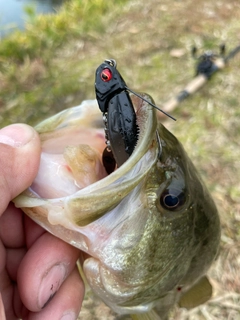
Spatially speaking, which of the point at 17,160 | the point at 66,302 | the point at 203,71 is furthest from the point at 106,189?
the point at 203,71

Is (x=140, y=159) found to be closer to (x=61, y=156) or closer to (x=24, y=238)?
(x=61, y=156)

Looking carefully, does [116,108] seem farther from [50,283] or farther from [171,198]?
[50,283]

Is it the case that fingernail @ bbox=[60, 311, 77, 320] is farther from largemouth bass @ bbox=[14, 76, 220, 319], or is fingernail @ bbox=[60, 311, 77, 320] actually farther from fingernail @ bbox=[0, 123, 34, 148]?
fingernail @ bbox=[0, 123, 34, 148]

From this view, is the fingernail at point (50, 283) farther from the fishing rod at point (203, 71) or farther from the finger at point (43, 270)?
the fishing rod at point (203, 71)

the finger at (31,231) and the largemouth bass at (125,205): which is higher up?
the largemouth bass at (125,205)

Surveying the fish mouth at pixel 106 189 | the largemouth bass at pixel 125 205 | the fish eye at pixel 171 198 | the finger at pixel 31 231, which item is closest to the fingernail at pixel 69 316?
the largemouth bass at pixel 125 205

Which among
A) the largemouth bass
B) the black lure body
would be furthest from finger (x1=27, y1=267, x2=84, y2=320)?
the black lure body

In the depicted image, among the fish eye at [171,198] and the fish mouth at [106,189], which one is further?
the fish eye at [171,198]

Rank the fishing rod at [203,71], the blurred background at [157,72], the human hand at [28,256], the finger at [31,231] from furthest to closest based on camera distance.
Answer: the fishing rod at [203,71] → the blurred background at [157,72] → the finger at [31,231] → the human hand at [28,256]

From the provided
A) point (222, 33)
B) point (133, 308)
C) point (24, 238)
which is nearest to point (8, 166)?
point (24, 238)
